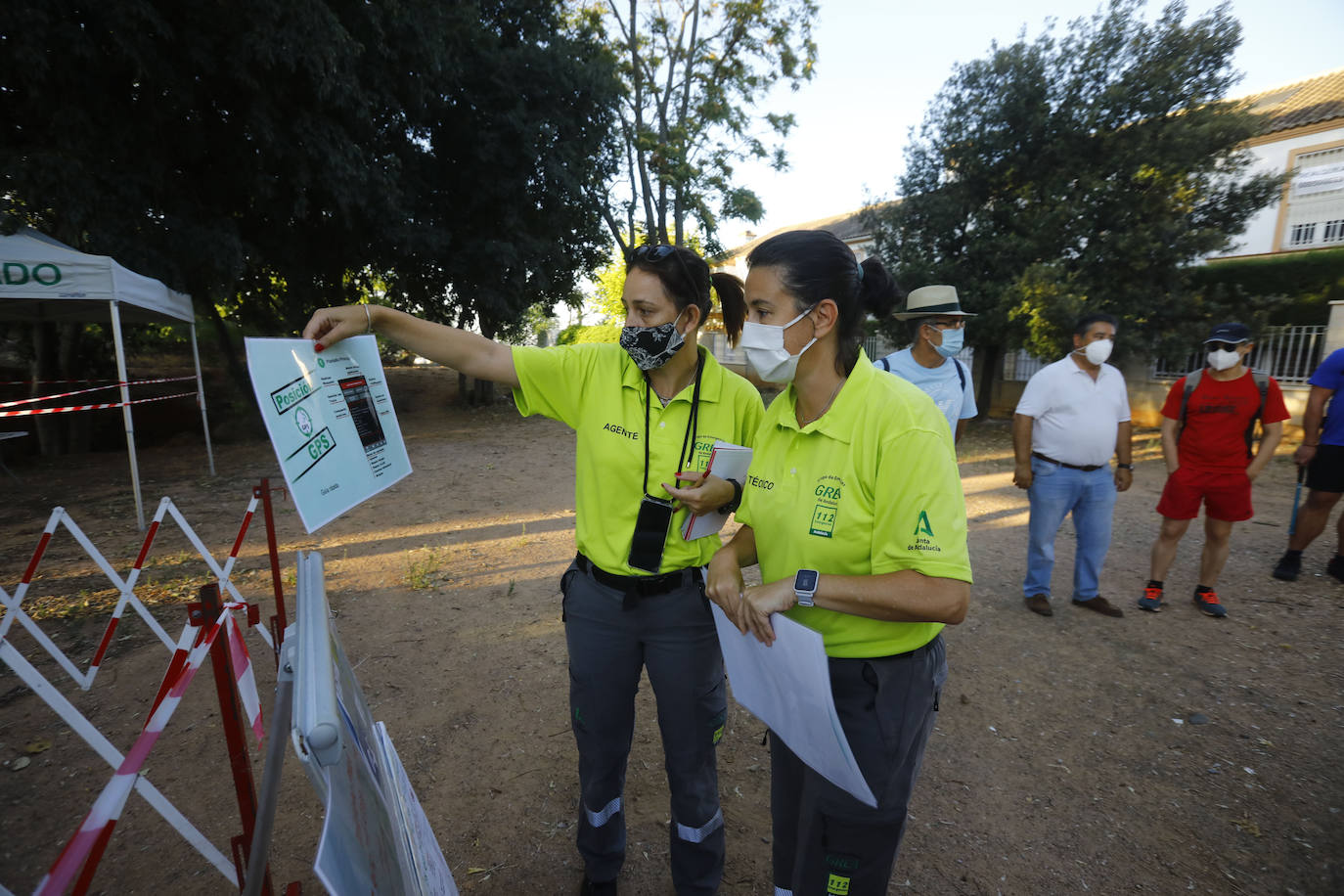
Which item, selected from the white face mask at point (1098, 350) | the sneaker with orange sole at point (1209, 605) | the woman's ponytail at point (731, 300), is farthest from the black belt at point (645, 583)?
the sneaker with orange sole at point (1209, 605)

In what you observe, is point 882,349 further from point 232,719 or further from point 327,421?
point 232,719

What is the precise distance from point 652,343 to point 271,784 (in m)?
1.44

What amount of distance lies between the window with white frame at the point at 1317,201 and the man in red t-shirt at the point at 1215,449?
15093 millimetres

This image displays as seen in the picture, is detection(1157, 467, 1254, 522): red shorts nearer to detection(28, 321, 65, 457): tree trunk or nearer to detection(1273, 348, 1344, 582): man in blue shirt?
detection(1273, 348, 1344, 582): man in blue shirt

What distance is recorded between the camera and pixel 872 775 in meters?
1.48

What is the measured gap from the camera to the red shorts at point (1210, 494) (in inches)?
169

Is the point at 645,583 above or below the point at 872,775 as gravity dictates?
above

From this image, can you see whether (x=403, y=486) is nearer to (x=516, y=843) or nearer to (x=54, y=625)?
(x=54, y=625)

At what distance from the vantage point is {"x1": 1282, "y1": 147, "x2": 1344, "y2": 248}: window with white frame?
1423cm

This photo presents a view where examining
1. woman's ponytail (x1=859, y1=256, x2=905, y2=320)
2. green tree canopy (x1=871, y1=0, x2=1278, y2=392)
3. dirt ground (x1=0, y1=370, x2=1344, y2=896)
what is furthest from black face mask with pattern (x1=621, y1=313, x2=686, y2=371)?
green tree canopy (x1=871, y1=0, x2=1278, y2=392)

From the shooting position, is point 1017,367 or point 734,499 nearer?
point 734,499

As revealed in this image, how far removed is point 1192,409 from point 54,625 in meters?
8.11

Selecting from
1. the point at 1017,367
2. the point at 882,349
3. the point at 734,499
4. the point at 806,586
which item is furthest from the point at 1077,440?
the point at 882,349

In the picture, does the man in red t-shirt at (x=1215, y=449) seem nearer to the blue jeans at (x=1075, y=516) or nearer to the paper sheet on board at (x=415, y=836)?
the blue jeans at (x=1075, y=516)
